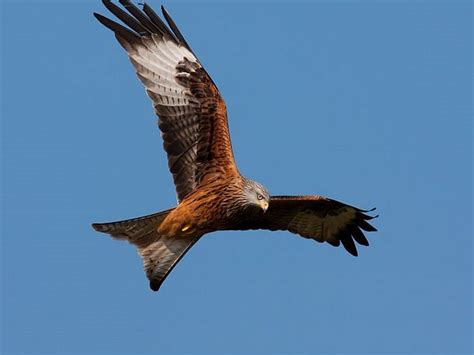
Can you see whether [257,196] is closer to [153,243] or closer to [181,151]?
[181,151]

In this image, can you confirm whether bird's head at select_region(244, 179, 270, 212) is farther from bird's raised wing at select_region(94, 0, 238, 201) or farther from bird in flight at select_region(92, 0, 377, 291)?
bird's raised wing at select_region(94, 0, 238, 201)

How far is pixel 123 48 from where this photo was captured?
42.9ft

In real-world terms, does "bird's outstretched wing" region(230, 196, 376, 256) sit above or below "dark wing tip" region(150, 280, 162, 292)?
above

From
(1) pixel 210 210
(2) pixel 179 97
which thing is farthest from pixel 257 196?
(2) pixel 179 97

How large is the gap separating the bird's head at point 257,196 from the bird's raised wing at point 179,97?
20.4 inches

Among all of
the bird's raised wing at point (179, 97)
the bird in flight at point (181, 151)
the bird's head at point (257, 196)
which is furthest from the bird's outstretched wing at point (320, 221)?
the bird's head at point (257, 196)

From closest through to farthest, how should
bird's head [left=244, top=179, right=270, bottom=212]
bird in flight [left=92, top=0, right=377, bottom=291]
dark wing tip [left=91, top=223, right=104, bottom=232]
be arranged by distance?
bird's head [left=244, top=179, right=270, bottom=212] → bird in flight [left=92, top=0, right=377, bottom=291] → dark wing tip [left=91, top=223, right=104, bottom=232]

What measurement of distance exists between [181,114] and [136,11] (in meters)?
Result: 1.63

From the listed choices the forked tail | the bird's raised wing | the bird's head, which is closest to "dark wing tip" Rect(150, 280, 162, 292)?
the forked tail

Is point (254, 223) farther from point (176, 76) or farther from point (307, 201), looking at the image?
point (176, 76)

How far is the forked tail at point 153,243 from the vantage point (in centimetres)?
1270

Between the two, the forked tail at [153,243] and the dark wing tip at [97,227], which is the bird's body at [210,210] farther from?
the dark wing tip at [97,227]

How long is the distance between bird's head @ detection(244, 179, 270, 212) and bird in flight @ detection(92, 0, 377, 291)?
2 centimetres

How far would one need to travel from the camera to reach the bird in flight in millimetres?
12336
